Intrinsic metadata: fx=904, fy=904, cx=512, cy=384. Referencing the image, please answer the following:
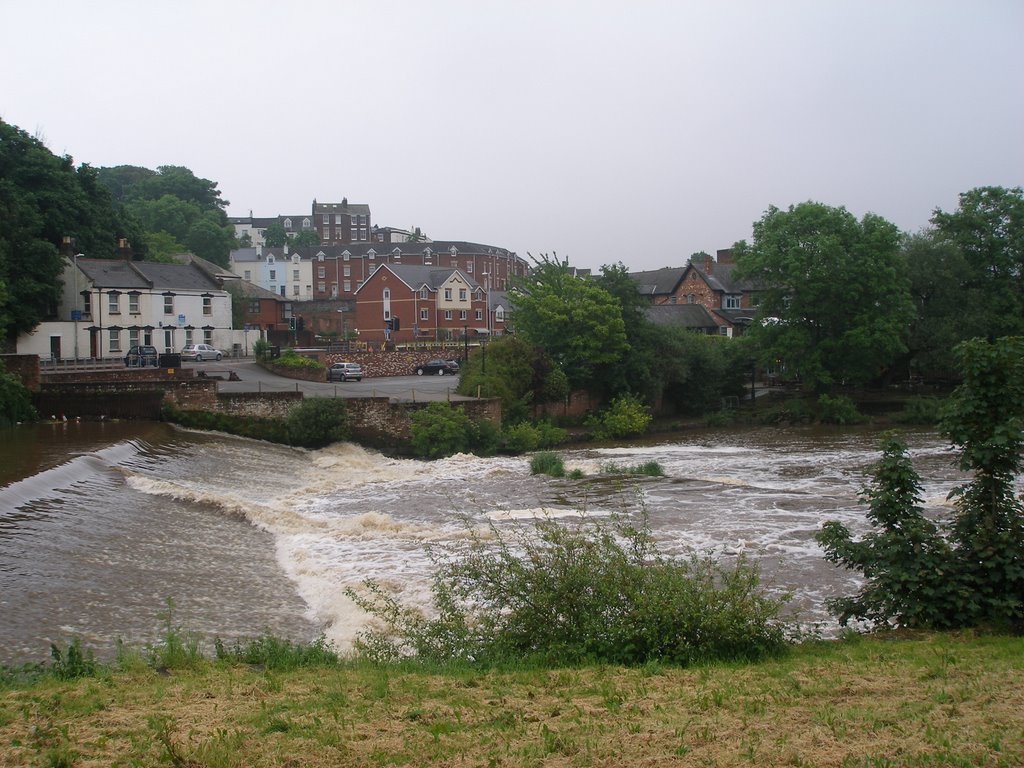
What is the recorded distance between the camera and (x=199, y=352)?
59.5 meters

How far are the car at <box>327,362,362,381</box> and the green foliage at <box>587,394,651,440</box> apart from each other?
15634 mm

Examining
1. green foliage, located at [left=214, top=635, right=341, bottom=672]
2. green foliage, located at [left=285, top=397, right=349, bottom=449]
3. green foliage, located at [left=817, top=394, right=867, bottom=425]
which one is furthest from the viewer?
green foliage, located at [left=817, top=394, right=867, bottom=425]

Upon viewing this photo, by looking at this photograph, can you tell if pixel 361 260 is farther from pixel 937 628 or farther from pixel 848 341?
pixel 937 628

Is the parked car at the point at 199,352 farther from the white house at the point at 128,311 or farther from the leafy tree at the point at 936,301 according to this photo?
the leafy tree at the point at 936,301

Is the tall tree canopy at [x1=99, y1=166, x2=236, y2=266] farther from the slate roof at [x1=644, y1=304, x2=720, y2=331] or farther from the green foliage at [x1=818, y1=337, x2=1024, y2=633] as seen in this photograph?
the green foliage at [x1=818, y1=337, x2=1024, y2=633]

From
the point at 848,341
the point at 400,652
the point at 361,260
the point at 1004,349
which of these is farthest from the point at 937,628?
the point at 361,260

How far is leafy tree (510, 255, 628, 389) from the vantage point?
48656 millimetres

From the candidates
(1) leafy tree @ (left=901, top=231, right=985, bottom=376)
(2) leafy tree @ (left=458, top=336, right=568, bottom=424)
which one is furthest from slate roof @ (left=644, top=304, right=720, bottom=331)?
(2) leafy tree @ (left=458, top=336, right=568, bottom=424)

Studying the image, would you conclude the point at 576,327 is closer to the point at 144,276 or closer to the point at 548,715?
the point at 144,276

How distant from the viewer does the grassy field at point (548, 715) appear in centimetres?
662

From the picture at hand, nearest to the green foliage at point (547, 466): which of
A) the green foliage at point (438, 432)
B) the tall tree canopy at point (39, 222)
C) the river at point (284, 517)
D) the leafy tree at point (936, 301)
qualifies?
the river at point (284, 517)

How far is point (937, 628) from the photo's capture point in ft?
34.9

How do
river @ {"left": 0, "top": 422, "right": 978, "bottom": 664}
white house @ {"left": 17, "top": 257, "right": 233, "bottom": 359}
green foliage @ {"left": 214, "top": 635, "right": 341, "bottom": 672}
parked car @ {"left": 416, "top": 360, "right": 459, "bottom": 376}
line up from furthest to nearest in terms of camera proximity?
parked car @ {"left": 416, "top": 360, "right": 459, "bottom": 376}, white house @ {"left": 17, "top": 257, "right": 233, "bottom": 359}, river @ {"left": 0, "top": 422, "right": 978, "bottom": 664}, green foliage @ {"left": 214, "top": 635, "right": 341, "bottom": 672}

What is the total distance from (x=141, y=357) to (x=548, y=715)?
4839 centimetres
